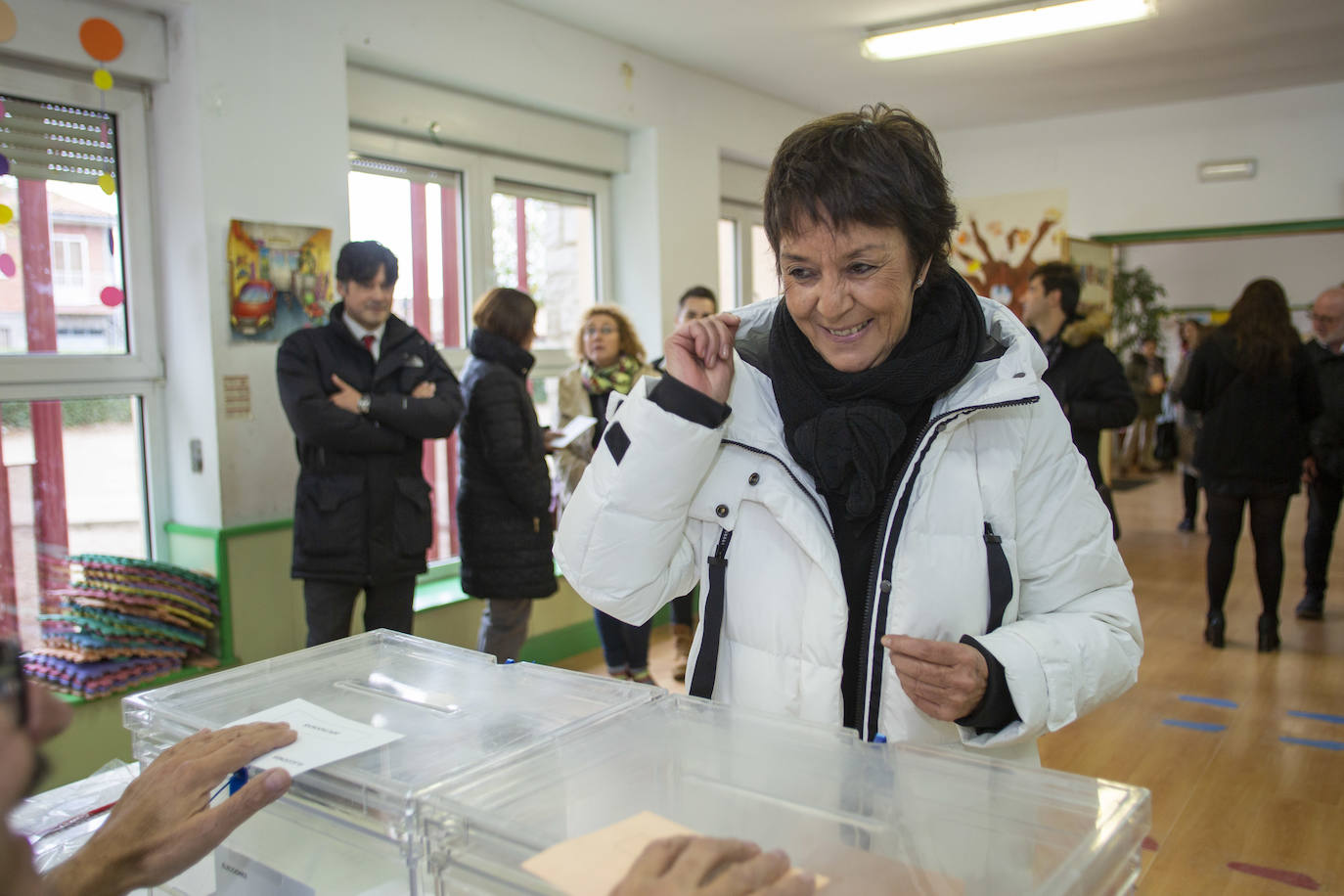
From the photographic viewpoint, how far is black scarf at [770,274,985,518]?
1.15 m

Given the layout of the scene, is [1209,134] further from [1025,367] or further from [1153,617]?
[1025,367]

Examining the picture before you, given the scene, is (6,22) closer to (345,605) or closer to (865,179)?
(345,605)

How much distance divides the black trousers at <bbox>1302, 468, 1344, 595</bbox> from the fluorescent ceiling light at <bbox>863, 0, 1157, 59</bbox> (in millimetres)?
2327

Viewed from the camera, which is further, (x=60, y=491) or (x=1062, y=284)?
(x=1062, y=284)

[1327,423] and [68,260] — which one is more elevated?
[68,260]

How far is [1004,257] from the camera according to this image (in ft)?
20.9

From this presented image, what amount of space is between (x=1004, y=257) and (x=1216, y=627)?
296 centimetres

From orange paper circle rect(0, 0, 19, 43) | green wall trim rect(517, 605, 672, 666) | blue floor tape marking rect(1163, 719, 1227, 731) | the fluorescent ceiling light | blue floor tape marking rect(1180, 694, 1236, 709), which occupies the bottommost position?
blue floor tape marking rect(1163, 719, 1227, 731)

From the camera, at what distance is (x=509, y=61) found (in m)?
4.11

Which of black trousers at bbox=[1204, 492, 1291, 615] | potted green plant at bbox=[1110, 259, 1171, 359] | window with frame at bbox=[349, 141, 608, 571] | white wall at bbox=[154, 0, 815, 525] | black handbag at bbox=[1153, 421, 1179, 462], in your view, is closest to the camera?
white wall at bbox=[154, 0, 815, 525]

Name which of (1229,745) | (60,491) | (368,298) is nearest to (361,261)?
(368,298)

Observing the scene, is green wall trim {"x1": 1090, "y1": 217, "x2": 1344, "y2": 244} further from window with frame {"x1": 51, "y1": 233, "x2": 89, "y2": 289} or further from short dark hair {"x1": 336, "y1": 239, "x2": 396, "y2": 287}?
window with frame {"x1": 51, "y1": 233, "x2": 89, "y2": 289}

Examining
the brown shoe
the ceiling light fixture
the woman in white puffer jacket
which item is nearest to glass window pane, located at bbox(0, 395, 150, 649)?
the brown shoe

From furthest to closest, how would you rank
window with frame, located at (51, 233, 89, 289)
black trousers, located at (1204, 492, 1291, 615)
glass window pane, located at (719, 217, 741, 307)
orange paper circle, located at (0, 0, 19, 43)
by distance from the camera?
1. glass window pane, located at (719, 217, 741, 307)
2. black trousers, located at (1204, 492, 1291, 615)
3. window with frame, located at (51, 233, 89, 289)
4. orange paper circle, located at (0, 0, 19, 43)
